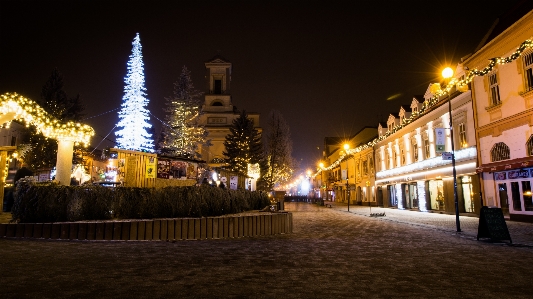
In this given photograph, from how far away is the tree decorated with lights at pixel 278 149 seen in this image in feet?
177

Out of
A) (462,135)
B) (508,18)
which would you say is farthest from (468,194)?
(508,18)

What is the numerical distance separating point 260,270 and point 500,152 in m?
17.6

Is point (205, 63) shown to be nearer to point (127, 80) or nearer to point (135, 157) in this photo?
point (127, 80)

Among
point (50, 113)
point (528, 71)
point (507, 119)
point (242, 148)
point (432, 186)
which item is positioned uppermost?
point (50, 113)

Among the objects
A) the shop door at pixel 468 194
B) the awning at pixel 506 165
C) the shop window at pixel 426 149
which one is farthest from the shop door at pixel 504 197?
the shop window at pixel 426 149

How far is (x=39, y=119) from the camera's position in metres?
14.4

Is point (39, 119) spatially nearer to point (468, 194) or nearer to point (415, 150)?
point (468, 194)

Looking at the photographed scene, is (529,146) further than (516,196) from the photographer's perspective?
No

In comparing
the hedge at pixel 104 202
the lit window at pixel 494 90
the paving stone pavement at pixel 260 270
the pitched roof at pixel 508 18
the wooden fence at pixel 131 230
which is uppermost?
the pitched roof at pixel 508 18

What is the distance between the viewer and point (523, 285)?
5273 mm

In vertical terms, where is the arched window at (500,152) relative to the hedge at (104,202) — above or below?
above

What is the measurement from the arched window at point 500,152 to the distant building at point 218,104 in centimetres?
4633

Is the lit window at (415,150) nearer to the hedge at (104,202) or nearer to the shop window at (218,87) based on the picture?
the hedge at (104,202)

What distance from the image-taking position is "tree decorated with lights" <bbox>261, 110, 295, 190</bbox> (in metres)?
54.0
